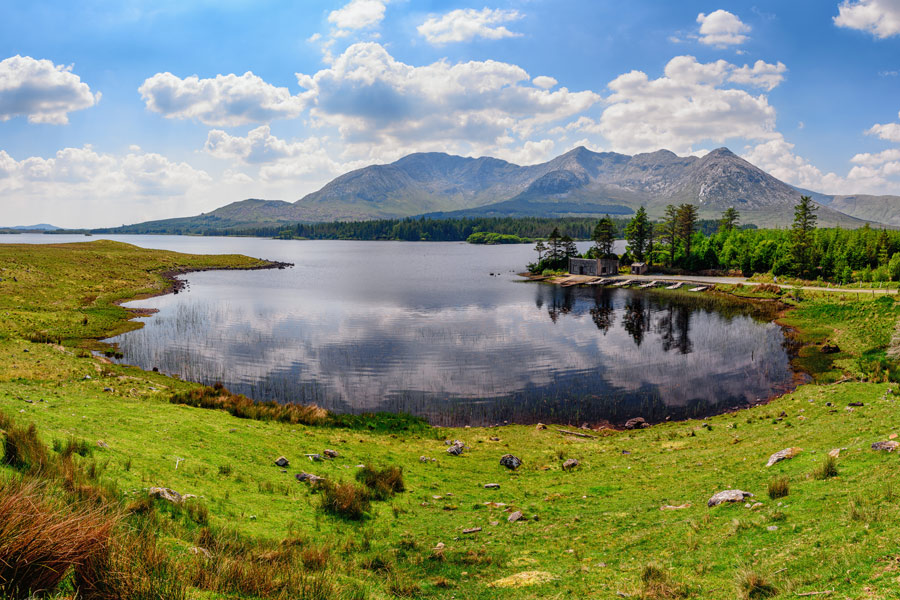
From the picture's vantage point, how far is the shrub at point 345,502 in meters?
13.8

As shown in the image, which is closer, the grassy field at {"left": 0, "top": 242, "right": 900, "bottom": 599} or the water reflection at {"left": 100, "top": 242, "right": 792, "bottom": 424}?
the grassy field at {"left": 0, "top": 242, "right": 900, "bottom": 599}

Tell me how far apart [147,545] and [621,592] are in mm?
8390

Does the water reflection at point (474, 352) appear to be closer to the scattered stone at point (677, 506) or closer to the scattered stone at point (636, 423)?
the scattered stone at point (636, 423)

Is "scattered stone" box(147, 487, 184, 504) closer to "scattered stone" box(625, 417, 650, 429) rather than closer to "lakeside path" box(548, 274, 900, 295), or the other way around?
"scattered stone" box(625, 417, 650, 429)

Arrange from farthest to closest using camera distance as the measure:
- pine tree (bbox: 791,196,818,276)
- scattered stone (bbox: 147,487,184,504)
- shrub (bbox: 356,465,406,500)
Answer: pine tree (bbox: 791,196,818,276) → shrub (bbox: 356,465,406,500) → scattered stone (bbox: 147,487,184,504)

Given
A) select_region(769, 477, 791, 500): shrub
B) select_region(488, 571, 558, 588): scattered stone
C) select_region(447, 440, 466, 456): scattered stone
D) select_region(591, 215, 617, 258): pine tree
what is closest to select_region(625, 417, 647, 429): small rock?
→ select_region(447, 440, 466, 456): scattered stone

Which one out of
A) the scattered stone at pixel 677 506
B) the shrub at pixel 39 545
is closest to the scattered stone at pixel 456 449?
the scattered stone at pixel 677 506

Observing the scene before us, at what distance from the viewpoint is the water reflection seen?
33969 mm

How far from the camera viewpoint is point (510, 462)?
2106cm

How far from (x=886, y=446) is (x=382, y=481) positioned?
15.6 m

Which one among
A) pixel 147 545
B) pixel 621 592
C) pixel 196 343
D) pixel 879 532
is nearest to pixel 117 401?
pixel 147 545

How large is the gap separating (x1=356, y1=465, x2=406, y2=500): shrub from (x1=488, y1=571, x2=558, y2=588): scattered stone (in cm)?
642

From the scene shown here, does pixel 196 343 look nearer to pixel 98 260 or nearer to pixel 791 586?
pixel 791 586

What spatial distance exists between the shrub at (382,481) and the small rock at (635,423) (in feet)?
58.3
